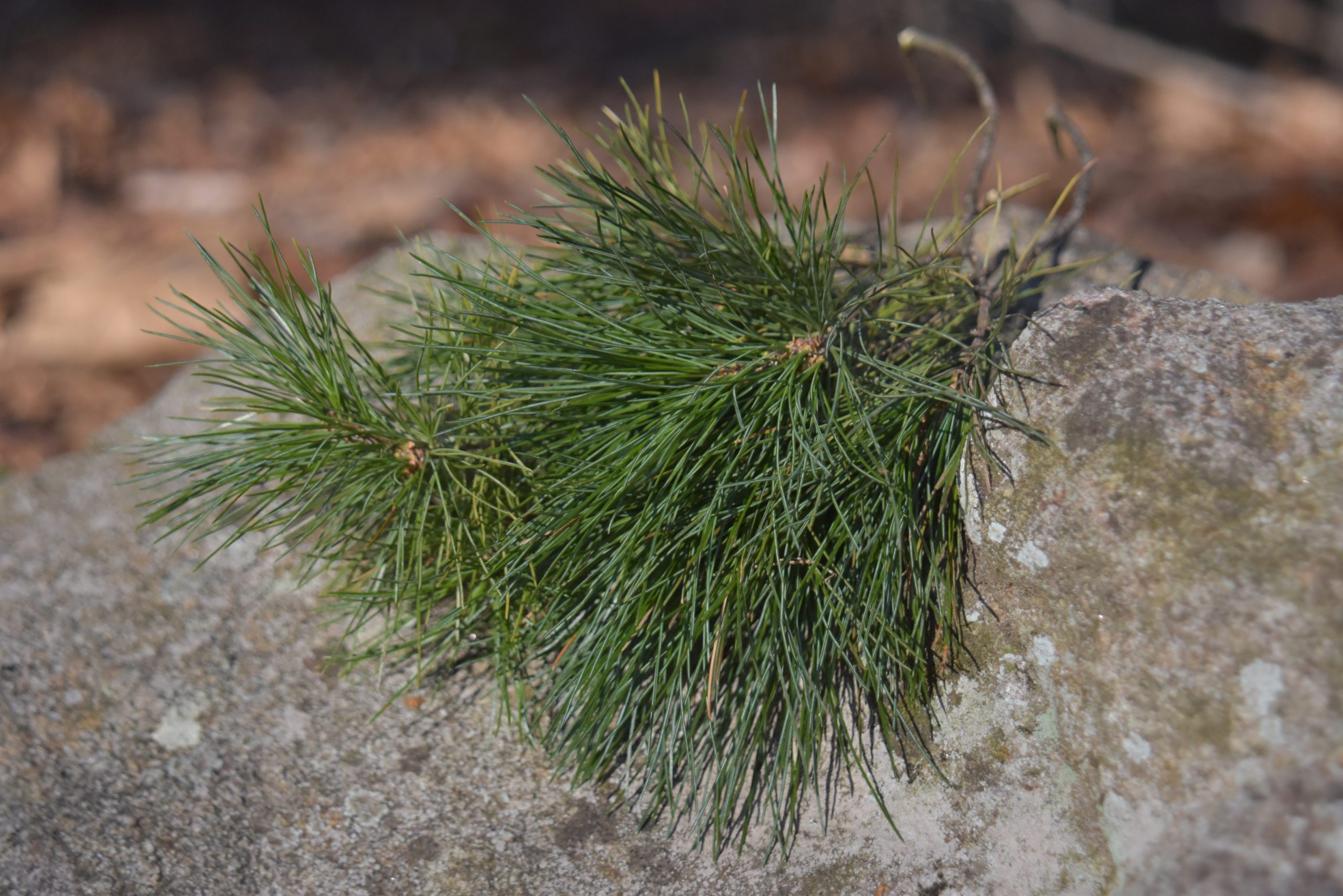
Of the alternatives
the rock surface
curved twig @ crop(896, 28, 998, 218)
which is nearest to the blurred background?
the rock surface

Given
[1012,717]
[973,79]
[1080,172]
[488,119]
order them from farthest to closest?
[488,119]
[1080,172]
[973,79]
[1012,717]

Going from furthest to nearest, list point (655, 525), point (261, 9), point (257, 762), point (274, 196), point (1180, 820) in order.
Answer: point (261, 9) < point (274, 196) < point (257, 762) < point (655, 525) < point (1180, 820)

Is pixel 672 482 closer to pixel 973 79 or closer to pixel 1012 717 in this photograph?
pixel 1012 717

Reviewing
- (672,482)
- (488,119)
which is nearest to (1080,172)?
(672,482)

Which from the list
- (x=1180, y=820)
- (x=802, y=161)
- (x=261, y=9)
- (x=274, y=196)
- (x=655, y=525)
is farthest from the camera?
(x=261, y=9)

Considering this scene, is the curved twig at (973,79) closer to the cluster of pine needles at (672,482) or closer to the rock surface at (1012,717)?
the cluster of pine needles at (672,482)

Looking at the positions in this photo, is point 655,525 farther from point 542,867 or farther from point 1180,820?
point 1180,820

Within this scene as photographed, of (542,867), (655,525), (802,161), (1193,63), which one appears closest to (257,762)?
(542,867)
